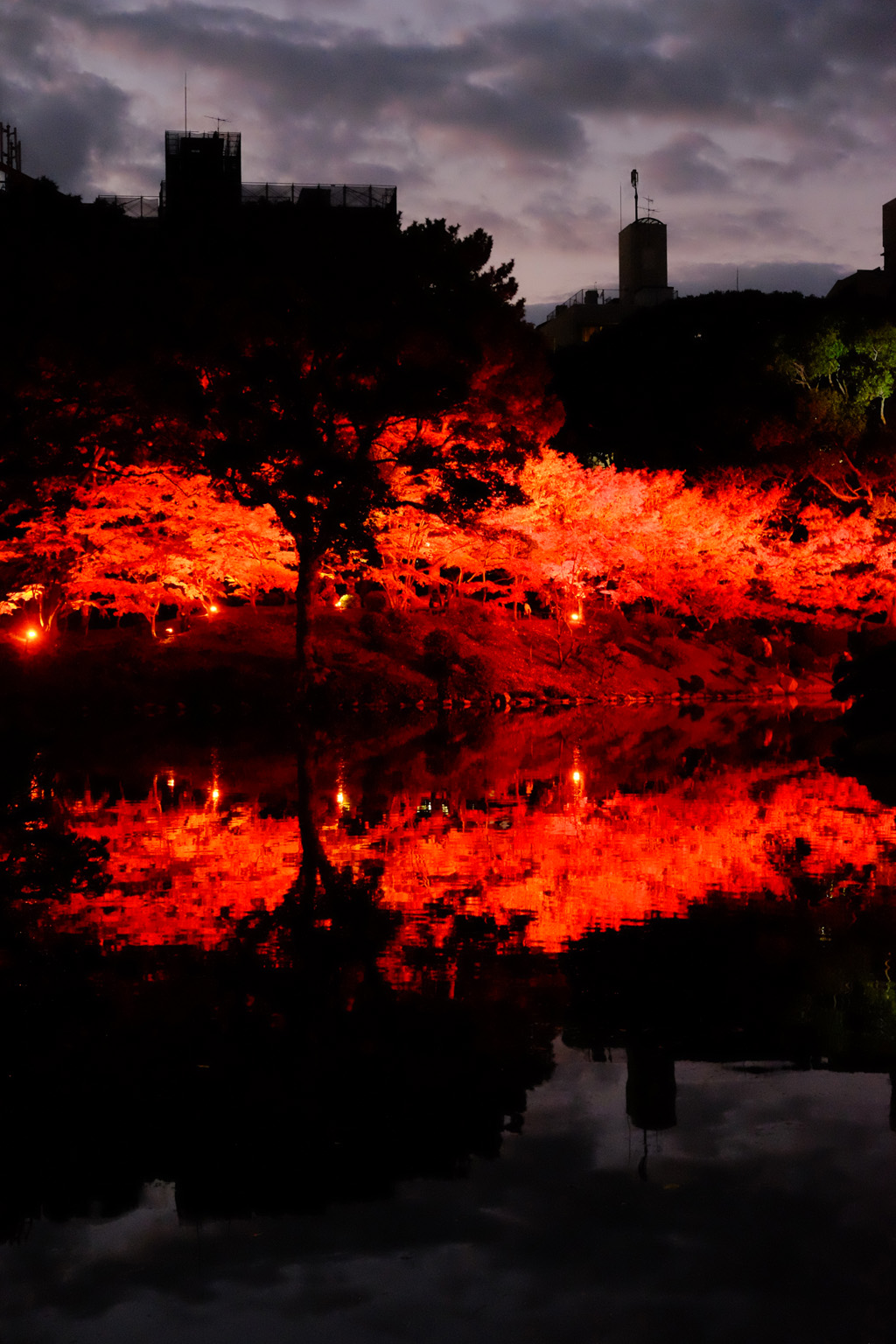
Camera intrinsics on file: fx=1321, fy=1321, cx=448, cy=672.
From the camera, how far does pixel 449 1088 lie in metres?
5.37

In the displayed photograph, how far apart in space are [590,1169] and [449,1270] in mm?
875

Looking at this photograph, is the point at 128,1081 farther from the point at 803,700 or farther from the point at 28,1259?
the point at 803,700

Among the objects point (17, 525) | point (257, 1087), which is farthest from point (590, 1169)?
point (17, 525)

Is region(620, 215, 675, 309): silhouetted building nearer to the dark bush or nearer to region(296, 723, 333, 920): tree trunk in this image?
the dark bush

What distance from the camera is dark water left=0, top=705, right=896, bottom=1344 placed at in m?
3.82

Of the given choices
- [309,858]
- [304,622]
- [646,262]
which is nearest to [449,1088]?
[309,858]

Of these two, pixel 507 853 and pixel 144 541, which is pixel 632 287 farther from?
pixel 507 853

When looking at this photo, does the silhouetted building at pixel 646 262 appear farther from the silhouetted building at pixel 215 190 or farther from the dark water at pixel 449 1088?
the dark water at pixel 449 1088

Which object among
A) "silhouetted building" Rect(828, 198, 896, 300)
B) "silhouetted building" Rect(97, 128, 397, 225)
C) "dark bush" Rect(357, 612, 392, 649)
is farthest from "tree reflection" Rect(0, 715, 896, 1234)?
"silhouetted building" Rect(828, 198, 896, 300)

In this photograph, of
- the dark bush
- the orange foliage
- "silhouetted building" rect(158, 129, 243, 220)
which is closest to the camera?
the orange foliage

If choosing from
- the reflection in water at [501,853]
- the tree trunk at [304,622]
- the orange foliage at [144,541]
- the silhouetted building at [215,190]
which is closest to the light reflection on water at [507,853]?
the reflection in water at [501,853]

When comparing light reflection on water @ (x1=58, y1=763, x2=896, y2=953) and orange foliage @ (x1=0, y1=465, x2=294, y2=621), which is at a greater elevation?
orange foliage @ (x1=0, y1=465, x2=294, y2=621)

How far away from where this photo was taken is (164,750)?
70.8 feet

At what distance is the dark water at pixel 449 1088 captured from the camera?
3.82 m
